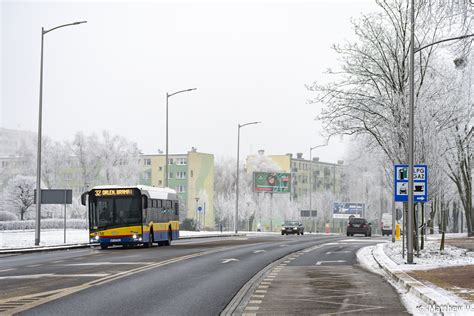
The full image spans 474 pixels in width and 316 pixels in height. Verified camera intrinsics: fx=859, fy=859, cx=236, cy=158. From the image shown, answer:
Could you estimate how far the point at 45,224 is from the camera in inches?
2758

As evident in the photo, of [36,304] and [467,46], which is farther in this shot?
[467,46]

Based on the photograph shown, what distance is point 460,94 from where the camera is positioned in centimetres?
4581

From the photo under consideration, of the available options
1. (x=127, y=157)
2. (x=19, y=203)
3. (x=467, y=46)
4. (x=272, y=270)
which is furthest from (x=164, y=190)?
(x=127, y=157)

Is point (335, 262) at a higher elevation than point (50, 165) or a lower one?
lower

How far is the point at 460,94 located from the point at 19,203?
5554 cm

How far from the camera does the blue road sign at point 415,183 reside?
84.2 ft

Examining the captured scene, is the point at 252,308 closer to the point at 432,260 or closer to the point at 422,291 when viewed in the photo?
the point at 422,291

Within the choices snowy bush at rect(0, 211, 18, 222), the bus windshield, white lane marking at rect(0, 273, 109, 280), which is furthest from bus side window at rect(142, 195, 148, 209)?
snowy bush at rect(0, 211, 18, 222)

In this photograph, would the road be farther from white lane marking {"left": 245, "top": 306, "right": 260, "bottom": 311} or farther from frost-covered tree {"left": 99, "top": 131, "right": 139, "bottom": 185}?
frost-covered tree {"left": 99, "top": 131, "right": 139, "bottom": 185}

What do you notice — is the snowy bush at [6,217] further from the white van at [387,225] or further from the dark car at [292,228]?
the white van at [387,225]

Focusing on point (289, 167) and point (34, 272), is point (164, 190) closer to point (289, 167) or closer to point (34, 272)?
point (34, 272)

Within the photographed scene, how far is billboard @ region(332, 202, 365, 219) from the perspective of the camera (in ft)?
404

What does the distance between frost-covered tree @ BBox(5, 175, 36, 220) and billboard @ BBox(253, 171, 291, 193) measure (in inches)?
1200

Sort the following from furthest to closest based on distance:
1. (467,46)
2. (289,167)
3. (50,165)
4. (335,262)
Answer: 1. (289,167)
2. (50,165)
3. (335,262)
4. (467,46)
